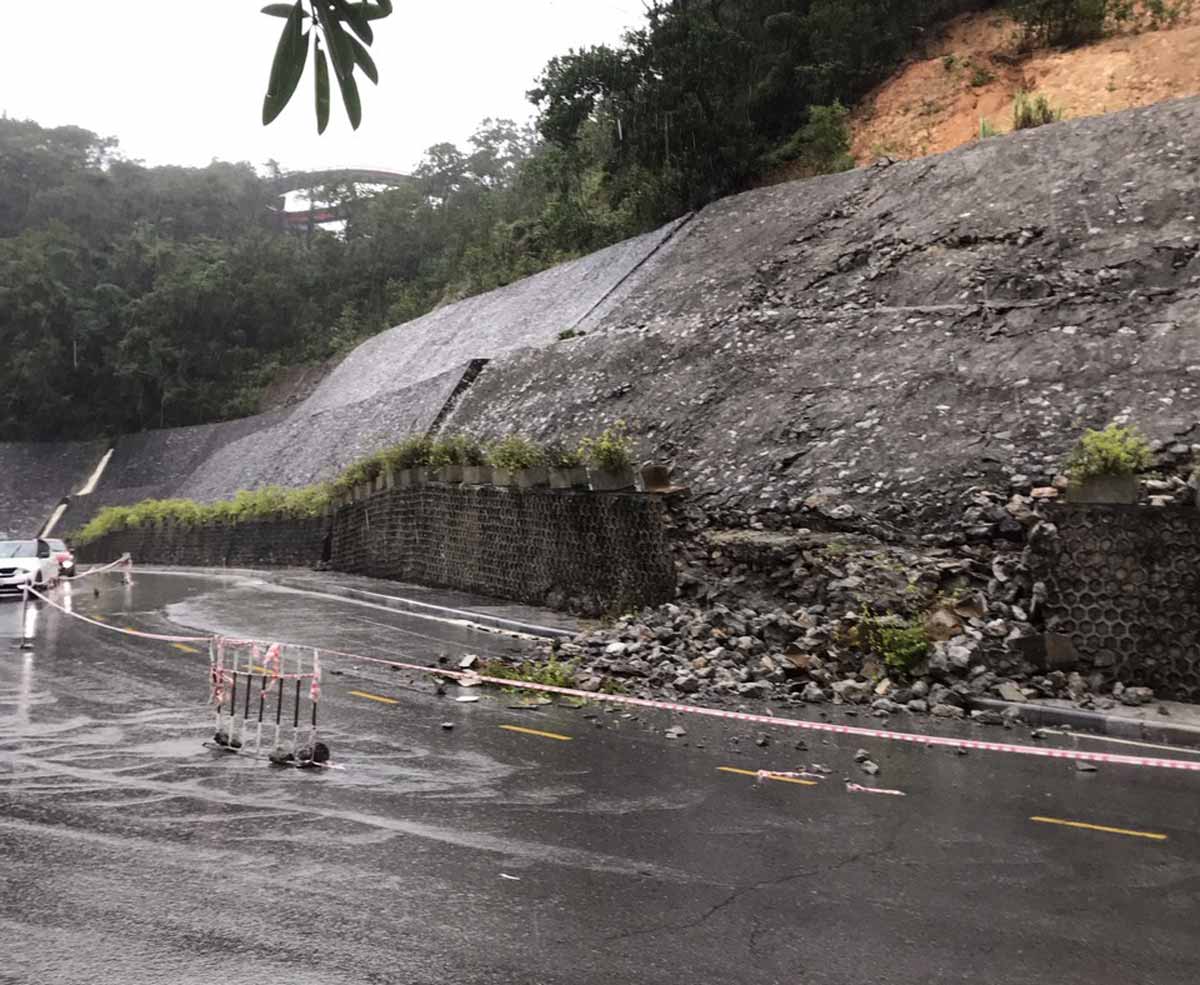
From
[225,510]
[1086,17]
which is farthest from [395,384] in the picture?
[1086,17]

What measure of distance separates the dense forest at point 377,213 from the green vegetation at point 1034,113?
448 centimetres

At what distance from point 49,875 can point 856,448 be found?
11.3m

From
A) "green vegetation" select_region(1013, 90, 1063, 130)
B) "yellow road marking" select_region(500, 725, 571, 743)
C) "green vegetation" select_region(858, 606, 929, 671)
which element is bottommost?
"yellow road marking" select_region(500, 725, 571, 743)

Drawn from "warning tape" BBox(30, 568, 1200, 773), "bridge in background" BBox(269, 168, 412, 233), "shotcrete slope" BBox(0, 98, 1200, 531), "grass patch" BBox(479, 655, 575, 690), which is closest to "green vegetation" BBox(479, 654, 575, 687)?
"grass patch" BBox(479, 655, 575, 690)

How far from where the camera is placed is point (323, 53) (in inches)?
113

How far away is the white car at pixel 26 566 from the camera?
19.4 meters

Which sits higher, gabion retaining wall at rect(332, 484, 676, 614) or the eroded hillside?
the eroded hillside

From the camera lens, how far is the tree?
110 inches

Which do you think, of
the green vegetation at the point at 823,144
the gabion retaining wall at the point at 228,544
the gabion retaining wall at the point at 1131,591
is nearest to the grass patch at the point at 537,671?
the gabion retaining wall at the point at 1131,591

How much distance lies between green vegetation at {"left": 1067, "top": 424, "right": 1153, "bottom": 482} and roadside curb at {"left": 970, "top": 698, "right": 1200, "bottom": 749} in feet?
7.74

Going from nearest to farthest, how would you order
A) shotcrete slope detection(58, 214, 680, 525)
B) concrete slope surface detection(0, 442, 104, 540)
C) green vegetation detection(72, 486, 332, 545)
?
green vegetation detection(72, 486, 332, 545) → shotcrete slope detection(58, 214, 680, 525) → concrete slope surface detection(0, 442, 104, 540)

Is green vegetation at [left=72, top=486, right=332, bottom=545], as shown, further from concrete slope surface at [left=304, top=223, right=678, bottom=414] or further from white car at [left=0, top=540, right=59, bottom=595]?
white car at [left=0, top=540, right=59, bottom=595]

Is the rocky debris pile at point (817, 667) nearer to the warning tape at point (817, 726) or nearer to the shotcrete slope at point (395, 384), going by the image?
the warning tape at point (817, 726)

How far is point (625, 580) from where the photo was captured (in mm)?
13539
